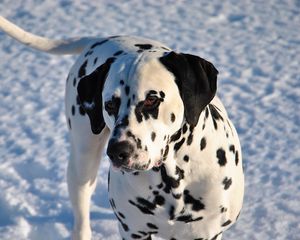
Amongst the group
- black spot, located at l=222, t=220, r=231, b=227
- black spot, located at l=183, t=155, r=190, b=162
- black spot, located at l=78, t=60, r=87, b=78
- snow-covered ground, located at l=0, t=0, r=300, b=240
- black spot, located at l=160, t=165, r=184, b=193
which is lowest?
snow-covered ground, located at l=0, t=0, r=300, b=240

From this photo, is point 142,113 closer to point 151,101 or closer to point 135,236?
point 151,101

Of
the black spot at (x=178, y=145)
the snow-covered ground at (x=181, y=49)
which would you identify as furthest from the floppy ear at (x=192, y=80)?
the snow-covered ground at (x=181, y=49)

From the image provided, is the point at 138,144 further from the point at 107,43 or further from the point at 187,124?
the point at 107,43

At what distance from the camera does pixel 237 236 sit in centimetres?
432

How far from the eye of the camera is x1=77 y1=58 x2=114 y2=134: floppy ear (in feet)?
9.74

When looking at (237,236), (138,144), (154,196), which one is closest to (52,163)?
(237,236)

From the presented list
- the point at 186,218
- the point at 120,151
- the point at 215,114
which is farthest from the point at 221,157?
the point at 120,151

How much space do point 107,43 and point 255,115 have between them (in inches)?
93.8

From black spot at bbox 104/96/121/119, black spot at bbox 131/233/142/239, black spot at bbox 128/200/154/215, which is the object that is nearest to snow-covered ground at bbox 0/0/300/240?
black spot at bbox 131/233/142/239

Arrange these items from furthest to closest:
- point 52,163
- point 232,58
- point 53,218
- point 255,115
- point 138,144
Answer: point 232,58 < point 255,115 < point 52,163 < point 53,218 < point 138,144

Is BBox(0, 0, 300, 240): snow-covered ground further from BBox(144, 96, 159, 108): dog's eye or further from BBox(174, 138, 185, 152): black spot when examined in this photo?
BBox(144, 96, 159, 108): dog's eye

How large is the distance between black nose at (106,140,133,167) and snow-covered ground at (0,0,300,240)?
1.94 meters

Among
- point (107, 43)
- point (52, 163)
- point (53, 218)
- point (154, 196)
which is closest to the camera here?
point (154, 196)

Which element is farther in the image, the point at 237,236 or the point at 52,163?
the point at 52,163
